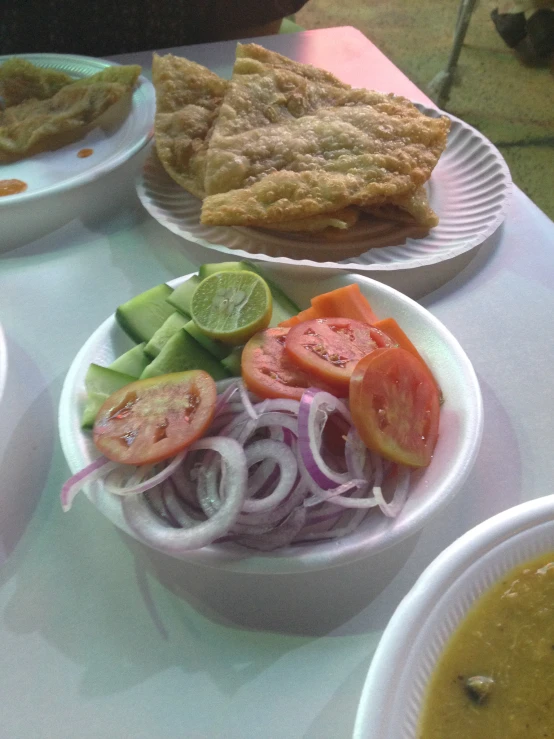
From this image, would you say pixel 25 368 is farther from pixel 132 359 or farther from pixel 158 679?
pixel 158 679

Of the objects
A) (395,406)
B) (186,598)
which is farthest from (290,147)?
(186,598)

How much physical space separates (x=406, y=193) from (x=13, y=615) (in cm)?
139

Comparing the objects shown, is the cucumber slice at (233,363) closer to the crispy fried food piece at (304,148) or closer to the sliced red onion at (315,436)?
the sliced red onion at (315,436)

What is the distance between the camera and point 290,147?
1.76m

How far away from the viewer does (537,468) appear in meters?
1.13

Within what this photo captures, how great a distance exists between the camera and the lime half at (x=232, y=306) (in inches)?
44.6

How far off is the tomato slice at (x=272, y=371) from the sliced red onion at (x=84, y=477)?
27cm

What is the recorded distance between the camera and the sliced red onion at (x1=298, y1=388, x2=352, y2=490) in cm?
92

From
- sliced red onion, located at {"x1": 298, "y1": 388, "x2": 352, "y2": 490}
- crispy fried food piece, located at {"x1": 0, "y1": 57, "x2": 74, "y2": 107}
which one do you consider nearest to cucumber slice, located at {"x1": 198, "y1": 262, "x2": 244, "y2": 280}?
sliced red onion, located at {"x1": 298, "y1": 388, "x2": 352, "y2": 490}

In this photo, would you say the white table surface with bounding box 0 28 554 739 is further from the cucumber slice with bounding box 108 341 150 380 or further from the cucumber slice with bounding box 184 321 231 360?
Answer: the cucumber slice with bounding box 184 321 231 360

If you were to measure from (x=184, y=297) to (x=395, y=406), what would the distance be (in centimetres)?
52

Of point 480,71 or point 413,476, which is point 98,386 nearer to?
point 413,476

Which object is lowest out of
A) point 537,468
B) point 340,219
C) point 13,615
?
point 13,615

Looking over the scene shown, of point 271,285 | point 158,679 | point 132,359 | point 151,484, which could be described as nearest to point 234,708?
point 158,679
